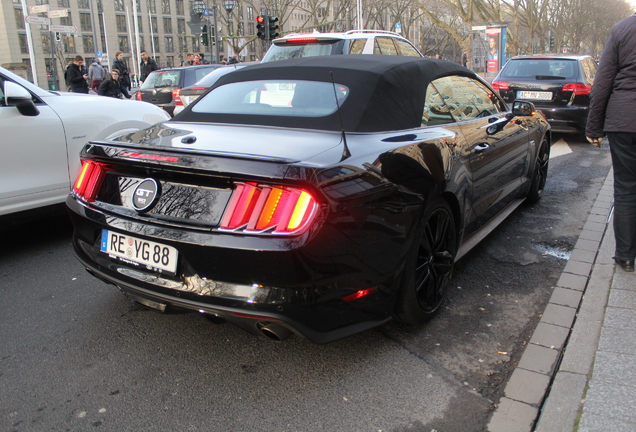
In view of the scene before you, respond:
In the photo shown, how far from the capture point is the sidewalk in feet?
8.11

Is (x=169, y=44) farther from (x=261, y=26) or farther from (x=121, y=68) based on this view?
(x=121, y=68)

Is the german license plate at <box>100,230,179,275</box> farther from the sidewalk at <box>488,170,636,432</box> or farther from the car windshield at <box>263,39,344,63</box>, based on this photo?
the car windshield at <box>263,39,344,63</box>

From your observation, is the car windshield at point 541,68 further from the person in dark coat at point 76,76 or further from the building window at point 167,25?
the building window at point 167,25

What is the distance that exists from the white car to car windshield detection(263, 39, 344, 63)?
399 centimetres

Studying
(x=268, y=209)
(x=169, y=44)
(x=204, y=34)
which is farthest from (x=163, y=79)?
(x=169, y=44)

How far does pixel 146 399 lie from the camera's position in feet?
8.84

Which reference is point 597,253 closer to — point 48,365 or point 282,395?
point 282,395

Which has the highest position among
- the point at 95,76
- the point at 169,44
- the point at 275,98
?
the point at 275,98

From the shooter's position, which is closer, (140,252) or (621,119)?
(140,252)

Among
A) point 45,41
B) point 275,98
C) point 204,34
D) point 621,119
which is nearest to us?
point 275,98

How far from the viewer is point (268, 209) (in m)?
2.49

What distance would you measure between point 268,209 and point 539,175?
449cm

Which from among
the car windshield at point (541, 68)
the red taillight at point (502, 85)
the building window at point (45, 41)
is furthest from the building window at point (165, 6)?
the red taillight at point (502, 85)

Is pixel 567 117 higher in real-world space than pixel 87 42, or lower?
higher
